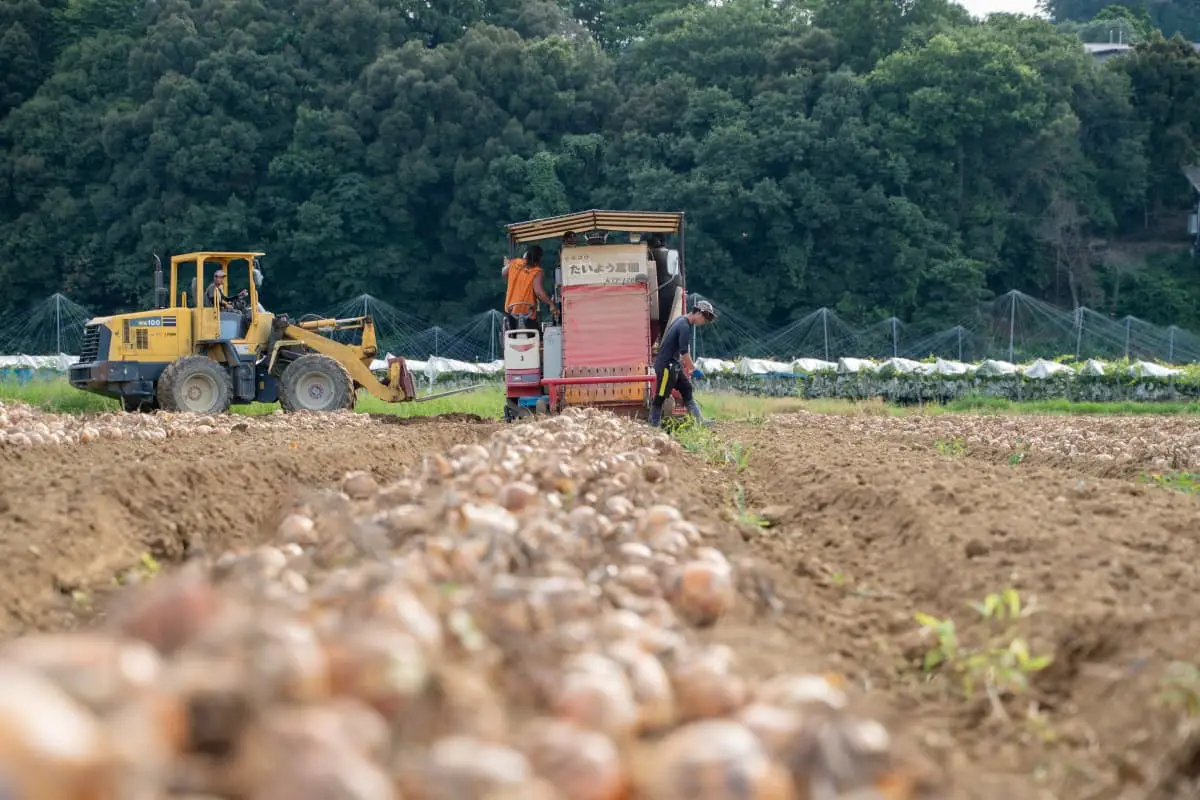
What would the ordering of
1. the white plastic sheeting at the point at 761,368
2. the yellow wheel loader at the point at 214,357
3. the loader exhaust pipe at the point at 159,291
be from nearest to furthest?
the yellow wheel loader at the point at 214,357
the loader exhaust pipe at the point at 159,291
the white plastic sheeting at the point at 761,368

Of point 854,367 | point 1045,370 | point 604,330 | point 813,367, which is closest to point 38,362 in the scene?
point 813,367

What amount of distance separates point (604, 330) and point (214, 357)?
7.19m

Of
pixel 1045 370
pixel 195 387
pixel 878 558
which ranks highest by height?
A: pixel 1045 370

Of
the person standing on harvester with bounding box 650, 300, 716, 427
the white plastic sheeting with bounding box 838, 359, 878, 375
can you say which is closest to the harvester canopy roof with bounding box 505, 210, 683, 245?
the person standing on harvester with bounding box 650, 300, 716, 427

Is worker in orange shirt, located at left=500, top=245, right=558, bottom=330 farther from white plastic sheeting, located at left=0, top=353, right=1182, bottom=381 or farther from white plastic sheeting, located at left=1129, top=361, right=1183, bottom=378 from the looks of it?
white plastic sheeting, located at left=1129, top=361, right=1183, bottom=378

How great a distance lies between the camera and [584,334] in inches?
599

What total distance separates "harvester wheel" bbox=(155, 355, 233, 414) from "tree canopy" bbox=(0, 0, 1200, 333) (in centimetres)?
3075

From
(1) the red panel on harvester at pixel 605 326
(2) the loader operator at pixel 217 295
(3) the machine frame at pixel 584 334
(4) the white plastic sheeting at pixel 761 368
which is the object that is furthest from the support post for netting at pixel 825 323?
(1) the red panel on harvester at pixel 605 326

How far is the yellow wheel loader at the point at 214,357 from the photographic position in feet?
59.6

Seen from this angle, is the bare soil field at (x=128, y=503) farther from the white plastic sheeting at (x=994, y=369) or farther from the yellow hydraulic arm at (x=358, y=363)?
the white plastic sheeting at (x=994, y=369)

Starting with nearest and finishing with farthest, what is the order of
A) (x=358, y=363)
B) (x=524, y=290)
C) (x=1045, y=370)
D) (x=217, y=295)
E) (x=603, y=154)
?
1. (x=524, y=290)
2. (x=217, y=295)
3. (x=358, y=363)
4. (x=1045, y=370)
5. (x=603, y=154)

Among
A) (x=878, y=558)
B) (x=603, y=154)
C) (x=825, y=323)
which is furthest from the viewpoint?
(x=603, y=154)

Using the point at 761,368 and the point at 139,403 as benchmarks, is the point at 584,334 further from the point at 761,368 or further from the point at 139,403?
the point at 761,368

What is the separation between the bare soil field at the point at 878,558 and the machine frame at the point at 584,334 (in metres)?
3.51
